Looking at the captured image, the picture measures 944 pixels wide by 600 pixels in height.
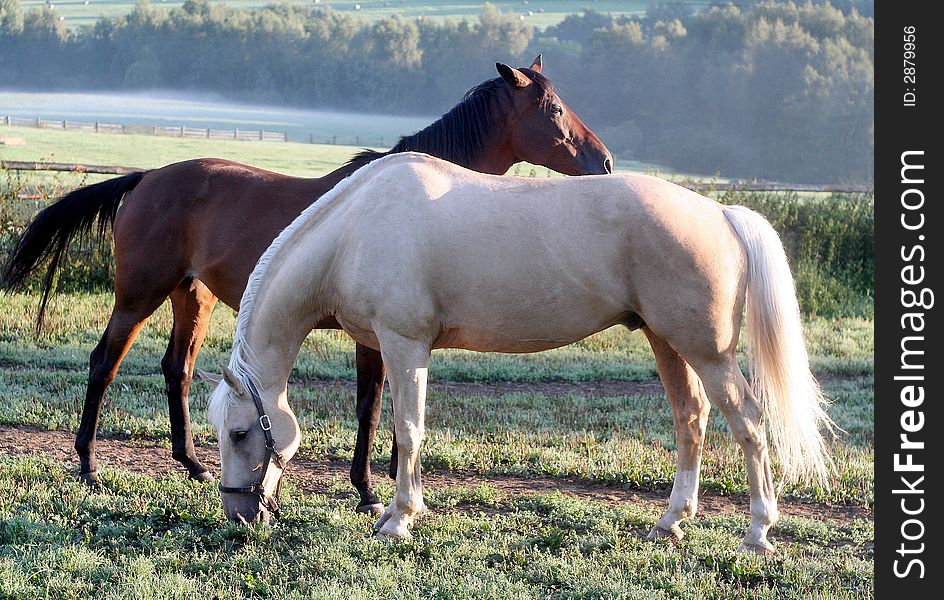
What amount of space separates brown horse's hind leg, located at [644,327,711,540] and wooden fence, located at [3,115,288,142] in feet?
117

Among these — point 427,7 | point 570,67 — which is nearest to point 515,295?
point 570,67

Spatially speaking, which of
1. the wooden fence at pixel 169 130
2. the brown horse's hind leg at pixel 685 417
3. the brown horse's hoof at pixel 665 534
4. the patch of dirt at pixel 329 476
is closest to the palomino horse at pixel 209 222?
the patch of dirt at pixel 329 476

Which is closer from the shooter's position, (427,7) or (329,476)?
(329,476)

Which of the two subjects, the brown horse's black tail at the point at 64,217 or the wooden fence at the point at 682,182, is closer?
the brown horse's black tail at the point at 64,217

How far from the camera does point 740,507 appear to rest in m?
5.06

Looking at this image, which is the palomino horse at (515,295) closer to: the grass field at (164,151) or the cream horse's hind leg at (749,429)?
the cream horse's hind leg at (749,429)

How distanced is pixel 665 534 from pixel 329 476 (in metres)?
2.13

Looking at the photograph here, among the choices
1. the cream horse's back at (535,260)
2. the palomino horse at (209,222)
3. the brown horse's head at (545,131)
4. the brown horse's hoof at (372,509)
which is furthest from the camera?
the brown horse's head at (545,131)

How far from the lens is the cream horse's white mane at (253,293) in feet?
13.8

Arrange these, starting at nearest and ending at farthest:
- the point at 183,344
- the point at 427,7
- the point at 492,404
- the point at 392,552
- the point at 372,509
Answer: the point at 392,552 → the point at 372,509 → the point at 183,344 → the point at 492,404 → the point at 427,7

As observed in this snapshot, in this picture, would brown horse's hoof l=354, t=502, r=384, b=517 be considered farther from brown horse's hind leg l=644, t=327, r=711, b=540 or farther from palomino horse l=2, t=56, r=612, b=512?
brown horse's hind leg l=644, t=327, r=711, b=540

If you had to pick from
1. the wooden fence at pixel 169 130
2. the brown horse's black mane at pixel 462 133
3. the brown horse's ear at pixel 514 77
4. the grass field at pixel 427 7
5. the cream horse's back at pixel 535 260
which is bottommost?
the cream horse's back at pixel 535 260

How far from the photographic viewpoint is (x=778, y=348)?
4156 mm

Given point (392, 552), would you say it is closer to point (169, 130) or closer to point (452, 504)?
point (452, 504)
